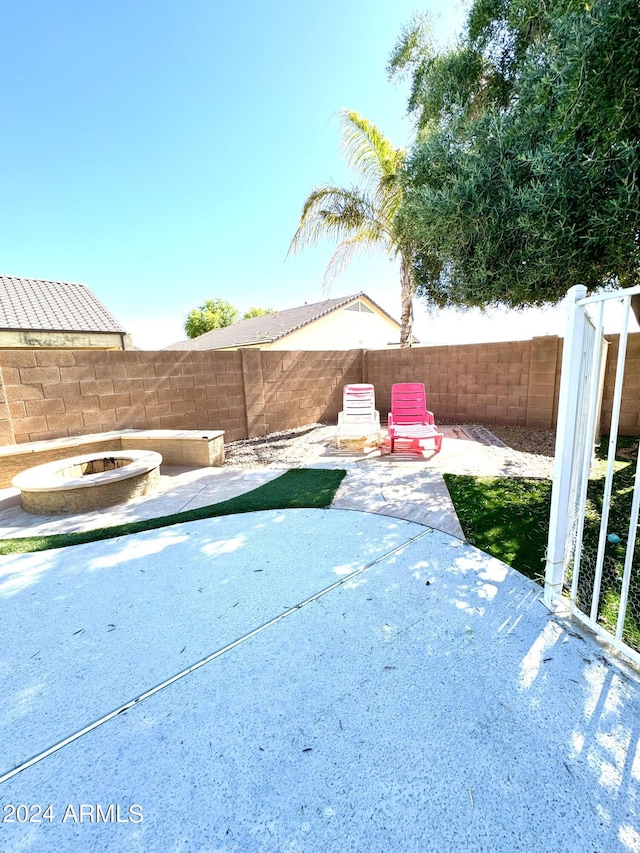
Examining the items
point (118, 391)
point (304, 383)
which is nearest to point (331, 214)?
point (304, 383)

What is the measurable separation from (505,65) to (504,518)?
549cm

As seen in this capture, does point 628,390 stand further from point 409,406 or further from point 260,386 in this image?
point 260,386

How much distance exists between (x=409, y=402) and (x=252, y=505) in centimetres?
428

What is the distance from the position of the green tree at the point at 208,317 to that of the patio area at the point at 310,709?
1500 inches

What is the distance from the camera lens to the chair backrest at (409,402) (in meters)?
7.34

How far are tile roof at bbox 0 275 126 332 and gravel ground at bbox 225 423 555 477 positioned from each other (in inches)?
473

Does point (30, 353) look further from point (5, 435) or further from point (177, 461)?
point (177, 461)

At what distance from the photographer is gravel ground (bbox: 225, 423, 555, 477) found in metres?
5.48

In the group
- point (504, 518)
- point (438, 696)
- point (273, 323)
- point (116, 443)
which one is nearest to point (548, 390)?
point (504, 518)

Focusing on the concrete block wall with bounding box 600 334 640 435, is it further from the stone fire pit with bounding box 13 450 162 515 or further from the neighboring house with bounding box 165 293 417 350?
the neighboring house with bounding box 165 293 417 350

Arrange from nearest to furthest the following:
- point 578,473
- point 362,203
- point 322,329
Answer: point 578,473
point 362,203
point 322,329

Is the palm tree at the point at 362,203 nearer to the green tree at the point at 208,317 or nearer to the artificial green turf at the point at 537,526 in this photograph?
the artificial green turf at the point at 537,526

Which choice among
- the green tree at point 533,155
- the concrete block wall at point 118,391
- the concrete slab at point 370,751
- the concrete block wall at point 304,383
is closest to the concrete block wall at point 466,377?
the concrete block wall at point 304,383

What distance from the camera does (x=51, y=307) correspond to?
15.6m
